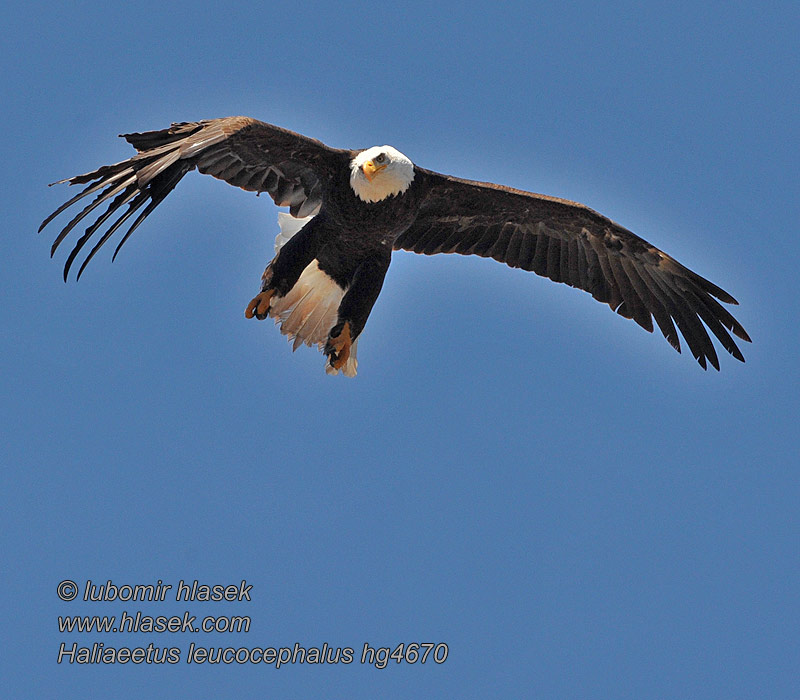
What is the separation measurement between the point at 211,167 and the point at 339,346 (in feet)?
5.08

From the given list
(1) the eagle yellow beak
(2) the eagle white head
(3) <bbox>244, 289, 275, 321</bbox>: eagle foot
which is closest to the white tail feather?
(3) <bbox>244, 289, 275, 321</bbox>: eagle foot

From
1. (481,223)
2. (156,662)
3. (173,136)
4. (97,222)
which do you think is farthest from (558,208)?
(156,662)

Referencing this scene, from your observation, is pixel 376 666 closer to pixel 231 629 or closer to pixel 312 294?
pixel 231 629

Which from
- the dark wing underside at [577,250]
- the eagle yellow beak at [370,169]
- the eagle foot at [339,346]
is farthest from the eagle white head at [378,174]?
the eagle foot at [339,346]

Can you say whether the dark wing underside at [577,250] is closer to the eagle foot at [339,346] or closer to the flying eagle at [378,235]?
the flying eagle at [378,235]

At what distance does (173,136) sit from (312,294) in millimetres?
1864

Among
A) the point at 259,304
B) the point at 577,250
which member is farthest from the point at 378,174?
the point at 577,250

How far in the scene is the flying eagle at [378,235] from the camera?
27.3ft

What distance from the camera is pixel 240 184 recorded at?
855 cm

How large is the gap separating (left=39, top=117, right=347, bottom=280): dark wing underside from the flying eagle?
0.01 metres

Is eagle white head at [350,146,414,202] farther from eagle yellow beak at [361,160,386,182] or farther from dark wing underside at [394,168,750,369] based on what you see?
dark wing underside at [394,168,750,369]

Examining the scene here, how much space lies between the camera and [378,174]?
8.27 metres

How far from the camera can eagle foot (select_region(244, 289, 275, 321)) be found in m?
8.62

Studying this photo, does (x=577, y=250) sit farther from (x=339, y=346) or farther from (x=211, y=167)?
(x=211, y=167)
